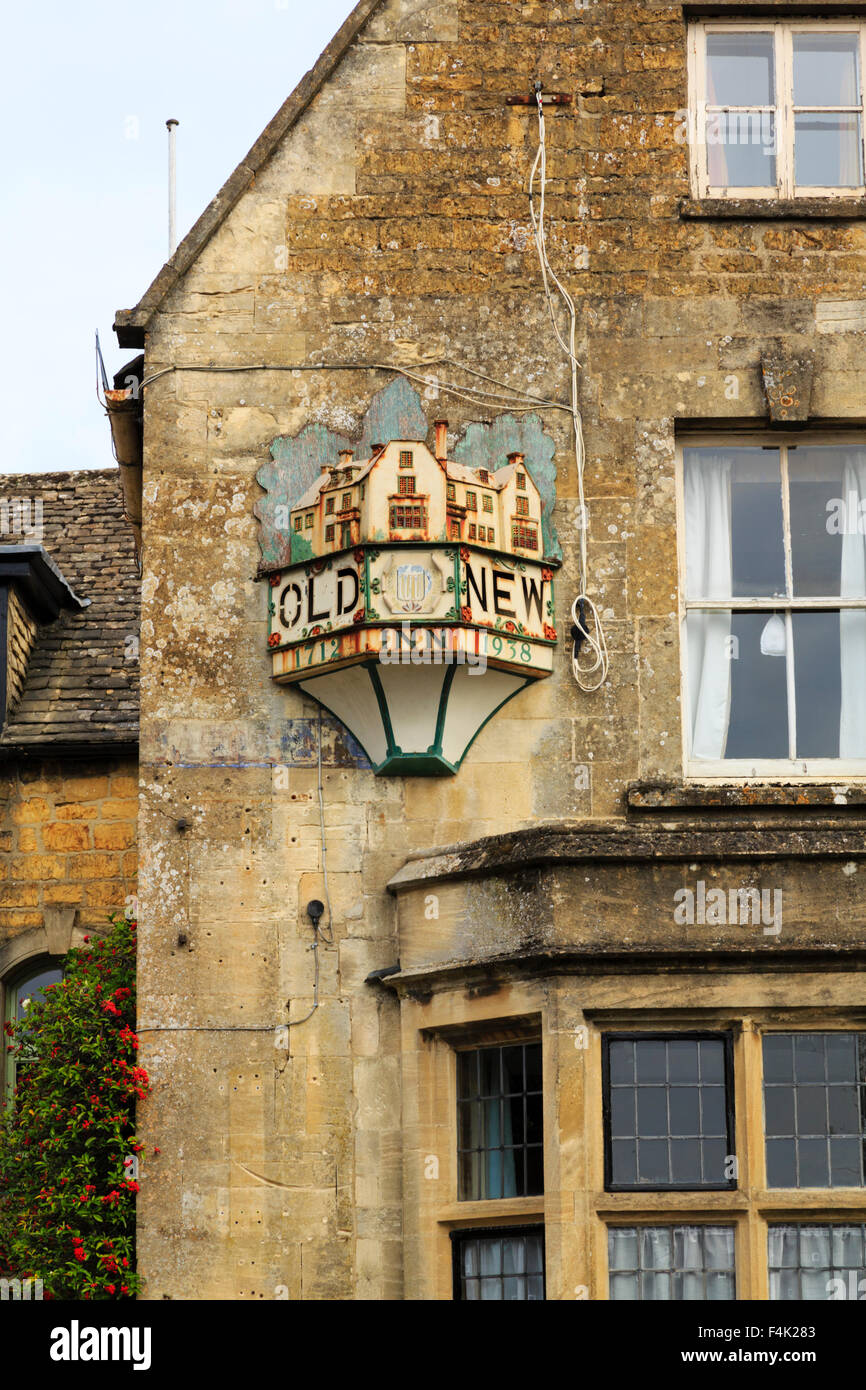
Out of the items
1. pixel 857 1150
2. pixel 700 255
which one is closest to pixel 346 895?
pixel 857 1150

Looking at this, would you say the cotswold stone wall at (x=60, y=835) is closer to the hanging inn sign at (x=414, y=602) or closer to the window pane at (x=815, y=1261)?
the hanging inn sign at (x=414, y=602)

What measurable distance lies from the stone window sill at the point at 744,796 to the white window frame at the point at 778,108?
332cm

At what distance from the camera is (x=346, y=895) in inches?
417

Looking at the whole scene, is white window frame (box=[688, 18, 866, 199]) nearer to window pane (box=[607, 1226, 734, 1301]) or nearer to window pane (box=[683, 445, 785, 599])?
window pane (box=[683, 445, 785, 599])

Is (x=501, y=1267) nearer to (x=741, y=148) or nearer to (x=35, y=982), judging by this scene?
(x=35, y=982)

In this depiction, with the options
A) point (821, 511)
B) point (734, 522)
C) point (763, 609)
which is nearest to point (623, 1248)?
point (763, 609)

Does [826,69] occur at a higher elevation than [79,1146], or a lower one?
higher

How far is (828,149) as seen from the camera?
1158 centimetres

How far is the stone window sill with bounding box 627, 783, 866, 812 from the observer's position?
10469mm

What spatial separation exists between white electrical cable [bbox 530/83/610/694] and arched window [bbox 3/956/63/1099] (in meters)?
5.12

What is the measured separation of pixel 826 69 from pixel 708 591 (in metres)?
3.07

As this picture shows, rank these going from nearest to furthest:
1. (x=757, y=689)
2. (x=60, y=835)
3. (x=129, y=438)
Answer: (x=757, y=689)
(x=129, y=438)
(x=60, y=835)

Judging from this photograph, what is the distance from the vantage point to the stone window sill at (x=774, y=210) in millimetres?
11336

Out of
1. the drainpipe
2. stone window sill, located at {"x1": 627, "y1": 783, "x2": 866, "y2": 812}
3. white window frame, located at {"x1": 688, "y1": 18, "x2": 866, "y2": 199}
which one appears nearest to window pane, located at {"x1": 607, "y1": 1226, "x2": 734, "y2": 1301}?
stone window sill, located at {"x1": 627, "y1": 783, "x2": 866, "y2": 812}
